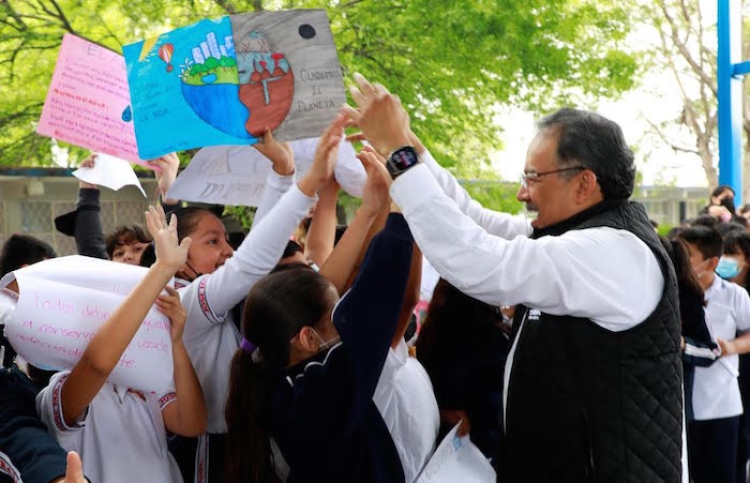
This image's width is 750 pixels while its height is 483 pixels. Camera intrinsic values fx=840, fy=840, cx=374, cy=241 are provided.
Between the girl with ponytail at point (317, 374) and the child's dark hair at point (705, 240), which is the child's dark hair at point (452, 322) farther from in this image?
the child's dark hair at point (705, 240)

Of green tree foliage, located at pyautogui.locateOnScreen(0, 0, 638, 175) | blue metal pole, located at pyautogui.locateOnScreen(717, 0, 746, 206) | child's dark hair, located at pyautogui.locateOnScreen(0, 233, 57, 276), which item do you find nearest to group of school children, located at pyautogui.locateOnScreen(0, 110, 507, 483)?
child's dark hair, located at pyautogui.locateOnScreen(0, 233, 57, 276)

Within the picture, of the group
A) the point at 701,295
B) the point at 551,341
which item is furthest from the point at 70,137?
the point at 701,295

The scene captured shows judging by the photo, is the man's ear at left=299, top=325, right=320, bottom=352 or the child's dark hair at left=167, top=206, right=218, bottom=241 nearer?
the man's ear at left=299, top=325, right=320, bottom=352

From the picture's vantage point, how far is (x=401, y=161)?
2.06 meters

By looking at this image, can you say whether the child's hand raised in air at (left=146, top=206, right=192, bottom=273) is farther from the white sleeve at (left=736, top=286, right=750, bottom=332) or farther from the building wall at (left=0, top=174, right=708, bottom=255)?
the building wall at (left=0, top=174, right=708, bottom=255)

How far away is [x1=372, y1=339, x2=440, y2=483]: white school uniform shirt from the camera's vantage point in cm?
234

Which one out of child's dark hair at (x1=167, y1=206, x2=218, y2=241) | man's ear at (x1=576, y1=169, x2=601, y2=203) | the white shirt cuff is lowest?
child's dark hair at (x1=167, y1=206, x2=218, y2=241)

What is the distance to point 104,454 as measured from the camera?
2.37m

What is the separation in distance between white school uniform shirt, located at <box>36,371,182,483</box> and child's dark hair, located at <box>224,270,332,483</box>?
24cm

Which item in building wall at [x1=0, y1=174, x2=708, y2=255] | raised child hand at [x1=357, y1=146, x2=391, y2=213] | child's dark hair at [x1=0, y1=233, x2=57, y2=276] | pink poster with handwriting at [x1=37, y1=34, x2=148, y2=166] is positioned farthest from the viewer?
building wall at [x1=0, y1=174, x2=708, y2=255]

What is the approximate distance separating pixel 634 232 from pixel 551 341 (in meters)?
0.35

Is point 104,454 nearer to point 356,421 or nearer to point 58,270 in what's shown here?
point 58,270

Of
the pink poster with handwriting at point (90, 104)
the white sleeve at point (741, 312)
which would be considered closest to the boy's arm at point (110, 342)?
the pink poster with handwriting at point (90, 104)

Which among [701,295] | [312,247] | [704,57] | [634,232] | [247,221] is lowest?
[704,57]
